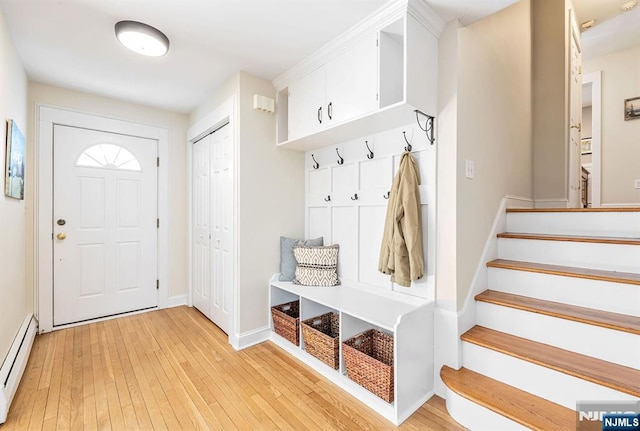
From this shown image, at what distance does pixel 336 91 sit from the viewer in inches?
81.4

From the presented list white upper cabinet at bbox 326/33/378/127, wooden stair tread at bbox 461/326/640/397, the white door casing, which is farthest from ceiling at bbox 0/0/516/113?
wooden stair tread at bbox 461/326/640/397

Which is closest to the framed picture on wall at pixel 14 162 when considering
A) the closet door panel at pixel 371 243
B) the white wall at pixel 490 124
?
the closet door panel at pixel 371 243

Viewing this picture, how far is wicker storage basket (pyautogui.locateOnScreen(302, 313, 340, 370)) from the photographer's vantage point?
6.51ft

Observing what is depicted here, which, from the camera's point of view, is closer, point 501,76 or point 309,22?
point 309,22

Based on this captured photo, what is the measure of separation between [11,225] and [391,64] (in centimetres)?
286

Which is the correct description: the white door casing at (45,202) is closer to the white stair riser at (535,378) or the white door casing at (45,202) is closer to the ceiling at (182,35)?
the ceiling at (182,35)

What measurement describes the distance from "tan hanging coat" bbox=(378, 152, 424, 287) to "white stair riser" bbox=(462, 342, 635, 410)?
0.56m

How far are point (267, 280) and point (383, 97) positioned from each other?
1792 mm

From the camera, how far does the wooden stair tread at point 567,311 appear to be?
1.41 metres

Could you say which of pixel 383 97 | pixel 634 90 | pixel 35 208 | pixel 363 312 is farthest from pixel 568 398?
pixel 634 90

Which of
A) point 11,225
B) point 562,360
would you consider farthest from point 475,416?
point 11,225

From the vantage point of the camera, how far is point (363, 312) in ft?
6.04

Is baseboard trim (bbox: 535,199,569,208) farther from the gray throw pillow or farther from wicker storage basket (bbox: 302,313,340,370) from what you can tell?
wicker storage basket (bbox: 302,313,340,370)

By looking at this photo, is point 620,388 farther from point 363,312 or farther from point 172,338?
point 172,338
